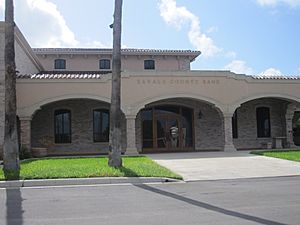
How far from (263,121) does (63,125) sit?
13226mm

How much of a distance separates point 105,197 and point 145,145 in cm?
1625

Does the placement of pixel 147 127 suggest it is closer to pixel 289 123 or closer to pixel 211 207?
pixel 289 123

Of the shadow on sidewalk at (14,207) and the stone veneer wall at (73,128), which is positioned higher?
the stone veneer wall at (73,128)

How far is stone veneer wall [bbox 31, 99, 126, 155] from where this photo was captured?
25359 mm

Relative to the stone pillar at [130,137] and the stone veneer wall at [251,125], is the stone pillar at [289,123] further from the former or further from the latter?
the stone pillar at [130,137]

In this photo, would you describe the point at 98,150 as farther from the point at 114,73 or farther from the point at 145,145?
the point at 114,73

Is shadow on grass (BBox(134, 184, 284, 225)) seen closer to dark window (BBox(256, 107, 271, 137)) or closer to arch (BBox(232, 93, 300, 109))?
arch (BBox(232, 93, 300, 109))

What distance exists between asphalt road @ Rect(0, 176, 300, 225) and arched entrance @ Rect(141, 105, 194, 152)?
13850 millimetres

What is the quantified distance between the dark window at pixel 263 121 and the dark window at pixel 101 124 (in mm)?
10143

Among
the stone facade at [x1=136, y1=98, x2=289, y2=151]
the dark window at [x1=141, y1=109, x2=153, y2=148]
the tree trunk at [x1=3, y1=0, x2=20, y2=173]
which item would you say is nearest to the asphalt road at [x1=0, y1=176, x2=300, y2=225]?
the tree trunk at [x1=3, y1=0, x2=20, y2=173]

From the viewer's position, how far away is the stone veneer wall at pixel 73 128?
83.2 ft

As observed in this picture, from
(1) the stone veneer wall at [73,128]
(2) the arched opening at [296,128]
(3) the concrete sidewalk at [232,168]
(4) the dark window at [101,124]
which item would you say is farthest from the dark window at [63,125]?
(2) the arched opening at [296,128]

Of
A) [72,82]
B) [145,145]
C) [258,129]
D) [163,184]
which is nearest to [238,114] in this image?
[258,129]

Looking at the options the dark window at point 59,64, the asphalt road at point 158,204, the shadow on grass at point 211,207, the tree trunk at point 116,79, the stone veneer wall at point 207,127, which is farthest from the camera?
the dark window at point 59,64
